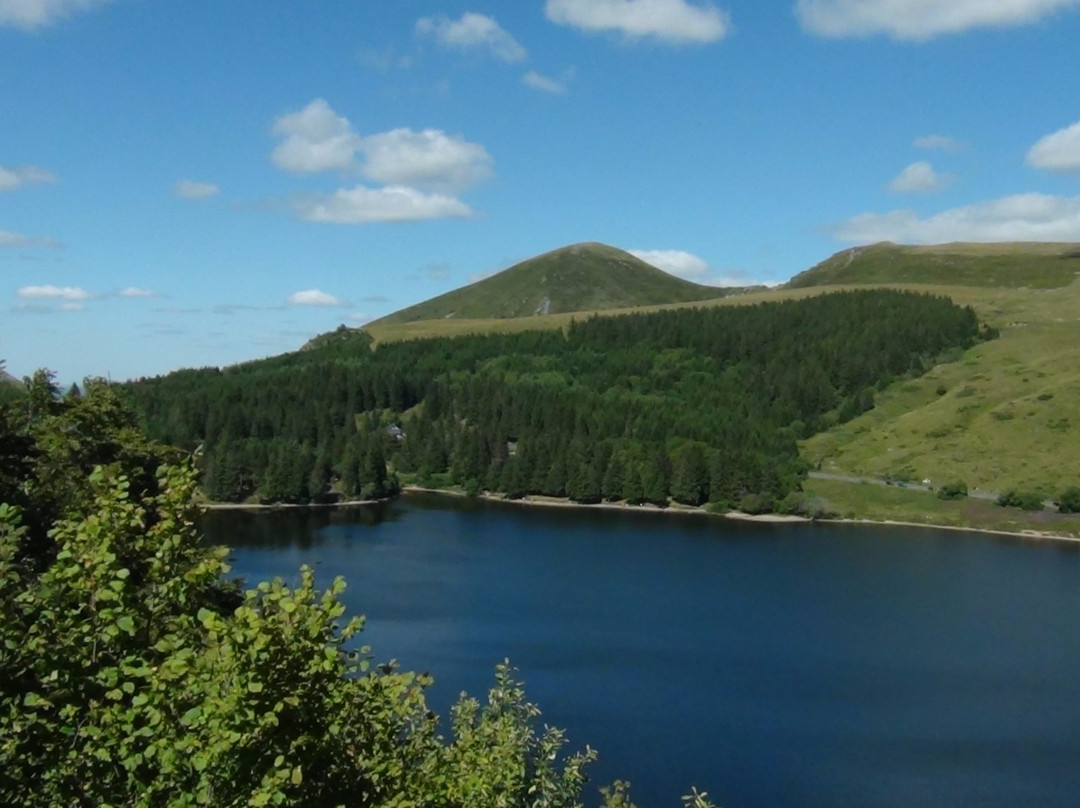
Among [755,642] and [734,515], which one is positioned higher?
[755,642]

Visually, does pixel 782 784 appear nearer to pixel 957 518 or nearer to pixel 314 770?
pixel 314 770

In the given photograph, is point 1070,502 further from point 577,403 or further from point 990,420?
point 577,403

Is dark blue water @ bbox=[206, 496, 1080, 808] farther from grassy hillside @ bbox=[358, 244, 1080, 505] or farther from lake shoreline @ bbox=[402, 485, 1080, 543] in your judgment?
grassy hillside @ bbox=[358, 244, 1080, 505]

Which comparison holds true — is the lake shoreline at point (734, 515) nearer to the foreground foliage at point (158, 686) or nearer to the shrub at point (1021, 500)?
the shrub at point (1021, 500)

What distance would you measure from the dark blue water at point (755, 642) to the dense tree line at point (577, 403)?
17.4 meters

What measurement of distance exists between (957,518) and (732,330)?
68.7 metres

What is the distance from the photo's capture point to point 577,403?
135500 mm

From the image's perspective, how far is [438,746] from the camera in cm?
1063

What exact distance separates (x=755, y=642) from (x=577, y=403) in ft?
269

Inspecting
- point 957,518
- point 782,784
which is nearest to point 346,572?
point 782,784

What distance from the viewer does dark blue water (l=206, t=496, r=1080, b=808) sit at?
37.5m

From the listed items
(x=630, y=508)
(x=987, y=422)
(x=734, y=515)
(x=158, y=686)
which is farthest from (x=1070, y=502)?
(x=158, y=686)

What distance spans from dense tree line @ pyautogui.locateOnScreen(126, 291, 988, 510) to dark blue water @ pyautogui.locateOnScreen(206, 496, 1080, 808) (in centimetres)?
1736

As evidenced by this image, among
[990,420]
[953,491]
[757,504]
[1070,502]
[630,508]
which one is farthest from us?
[990,420]
